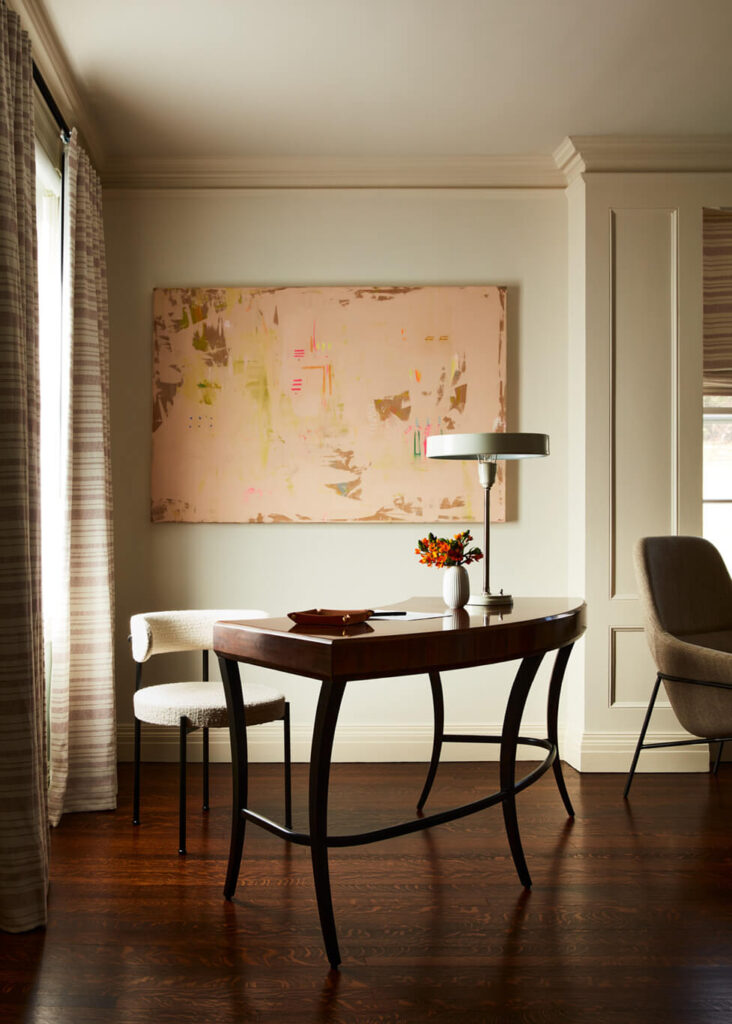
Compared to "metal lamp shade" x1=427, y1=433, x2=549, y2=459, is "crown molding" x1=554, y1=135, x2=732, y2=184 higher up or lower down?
higher up

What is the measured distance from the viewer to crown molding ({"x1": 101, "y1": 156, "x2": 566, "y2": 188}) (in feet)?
13.8

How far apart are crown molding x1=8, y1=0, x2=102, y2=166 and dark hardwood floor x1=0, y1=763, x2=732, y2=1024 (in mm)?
2804

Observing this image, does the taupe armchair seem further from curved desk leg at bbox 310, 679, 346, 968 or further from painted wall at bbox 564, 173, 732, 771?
curved desk leg at bbox 310, 679, 346, 968

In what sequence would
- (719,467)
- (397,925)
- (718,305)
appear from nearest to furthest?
(397,925)
(718,305)
(719,467)

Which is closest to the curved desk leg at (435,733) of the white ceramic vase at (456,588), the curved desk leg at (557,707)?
the curved desk leg at (557,707)

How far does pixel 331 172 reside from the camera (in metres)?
4.23

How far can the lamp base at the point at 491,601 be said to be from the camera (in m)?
3.02

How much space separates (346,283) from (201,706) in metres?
2.24

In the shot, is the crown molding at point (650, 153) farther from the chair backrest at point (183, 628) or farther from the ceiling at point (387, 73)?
the chair backrest at point (183, 628)

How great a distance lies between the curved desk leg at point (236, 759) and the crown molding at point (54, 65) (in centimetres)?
226

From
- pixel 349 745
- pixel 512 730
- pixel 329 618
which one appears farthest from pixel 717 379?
pixel 329 618

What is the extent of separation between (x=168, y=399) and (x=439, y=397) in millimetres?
1306

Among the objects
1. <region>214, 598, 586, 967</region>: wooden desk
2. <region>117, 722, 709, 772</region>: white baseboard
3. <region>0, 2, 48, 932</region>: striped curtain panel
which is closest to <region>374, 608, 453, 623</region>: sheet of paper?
<region>214, 598, 586, 967</region>: wooden desk

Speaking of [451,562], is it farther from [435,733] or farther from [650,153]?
[650,153]
